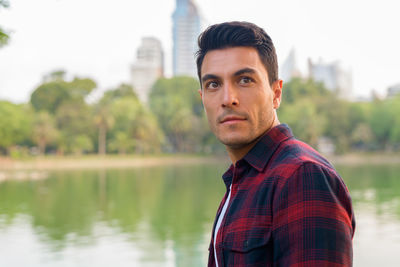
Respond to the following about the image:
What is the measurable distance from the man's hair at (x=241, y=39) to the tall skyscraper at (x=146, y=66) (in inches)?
3874

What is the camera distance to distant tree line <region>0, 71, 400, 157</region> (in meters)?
40.2

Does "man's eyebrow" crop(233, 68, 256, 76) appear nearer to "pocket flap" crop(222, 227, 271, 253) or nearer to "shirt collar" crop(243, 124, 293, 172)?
"shirt collar" crop(243, 124, 293, 172)

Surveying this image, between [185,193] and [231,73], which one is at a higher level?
[231,73]

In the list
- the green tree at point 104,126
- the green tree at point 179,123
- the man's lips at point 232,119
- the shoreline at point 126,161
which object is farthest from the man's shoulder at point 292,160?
the green tree at point 179,123

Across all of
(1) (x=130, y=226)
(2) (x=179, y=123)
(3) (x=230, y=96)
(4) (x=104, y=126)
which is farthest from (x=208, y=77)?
(2) (x=179, y=123)

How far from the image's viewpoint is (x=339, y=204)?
0.97 m

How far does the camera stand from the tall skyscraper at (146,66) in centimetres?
10706

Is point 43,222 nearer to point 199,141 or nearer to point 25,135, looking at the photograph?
point 25,135

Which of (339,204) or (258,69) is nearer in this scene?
(339,204)

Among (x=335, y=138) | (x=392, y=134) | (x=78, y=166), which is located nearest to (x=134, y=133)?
(x=78, y=166)

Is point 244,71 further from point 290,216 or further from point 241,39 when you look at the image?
point 290,216

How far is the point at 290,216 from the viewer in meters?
0.97

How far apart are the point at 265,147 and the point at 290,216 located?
237mm

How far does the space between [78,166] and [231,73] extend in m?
37.6
